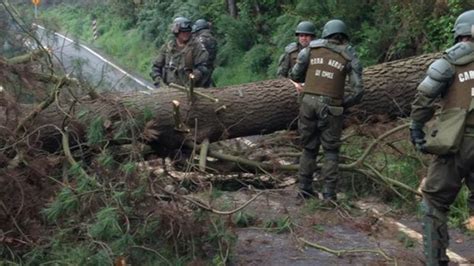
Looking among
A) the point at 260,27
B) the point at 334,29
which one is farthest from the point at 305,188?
the point at 260,27

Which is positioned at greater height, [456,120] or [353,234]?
[456,120]

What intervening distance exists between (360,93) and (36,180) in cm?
303

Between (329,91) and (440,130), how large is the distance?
2188mm

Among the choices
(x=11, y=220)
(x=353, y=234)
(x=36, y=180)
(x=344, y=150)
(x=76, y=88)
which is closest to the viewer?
(x=11, y=220)

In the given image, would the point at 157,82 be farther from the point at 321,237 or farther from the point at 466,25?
the point at 466,25

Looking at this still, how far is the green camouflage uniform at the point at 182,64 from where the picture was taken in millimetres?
10930

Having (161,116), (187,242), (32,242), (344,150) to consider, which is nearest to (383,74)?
(344,150)

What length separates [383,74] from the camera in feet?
31.4

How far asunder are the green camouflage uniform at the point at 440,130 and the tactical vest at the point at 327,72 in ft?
6.57

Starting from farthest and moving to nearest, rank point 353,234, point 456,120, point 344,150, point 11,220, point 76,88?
point 344,150
point 76,88
point 353,234
point 11,220
point 456,120

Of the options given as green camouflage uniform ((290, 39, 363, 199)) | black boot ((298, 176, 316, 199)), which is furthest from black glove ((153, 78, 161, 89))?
black boot ((298, 176, 316, 199))

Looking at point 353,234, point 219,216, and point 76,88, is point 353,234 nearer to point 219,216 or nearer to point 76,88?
point 219,216

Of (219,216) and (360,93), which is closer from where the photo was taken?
(219,216)

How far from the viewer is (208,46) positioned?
460 inches
